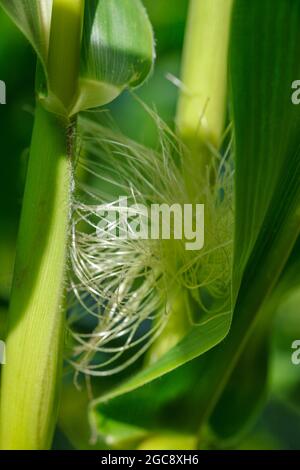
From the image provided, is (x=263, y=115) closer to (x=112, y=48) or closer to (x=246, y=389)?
(x=112, y=48)

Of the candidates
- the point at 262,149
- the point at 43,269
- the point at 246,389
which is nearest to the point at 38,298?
the point at 43,269

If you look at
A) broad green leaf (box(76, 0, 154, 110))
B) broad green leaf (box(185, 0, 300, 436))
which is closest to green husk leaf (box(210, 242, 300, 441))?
broad green leaf (box(185, 0, 300, 436))

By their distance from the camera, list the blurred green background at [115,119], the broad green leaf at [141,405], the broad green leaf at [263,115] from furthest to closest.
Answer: the blurred green background at [115,119] < the broad green leaf at [141,405] < the broad green leaf at [263,115]

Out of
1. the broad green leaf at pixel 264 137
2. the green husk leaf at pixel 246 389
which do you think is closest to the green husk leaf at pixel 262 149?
the broad green leaf at pixel 264 137

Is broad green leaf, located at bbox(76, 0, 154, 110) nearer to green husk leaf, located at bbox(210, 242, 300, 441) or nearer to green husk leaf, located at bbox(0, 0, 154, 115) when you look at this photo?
green husk leaf, located at bbox(0, 0, 154, 115)

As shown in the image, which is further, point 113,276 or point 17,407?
point 113,276

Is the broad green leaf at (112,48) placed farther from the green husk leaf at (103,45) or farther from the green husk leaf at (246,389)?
the green husk leaf at (246,389)
